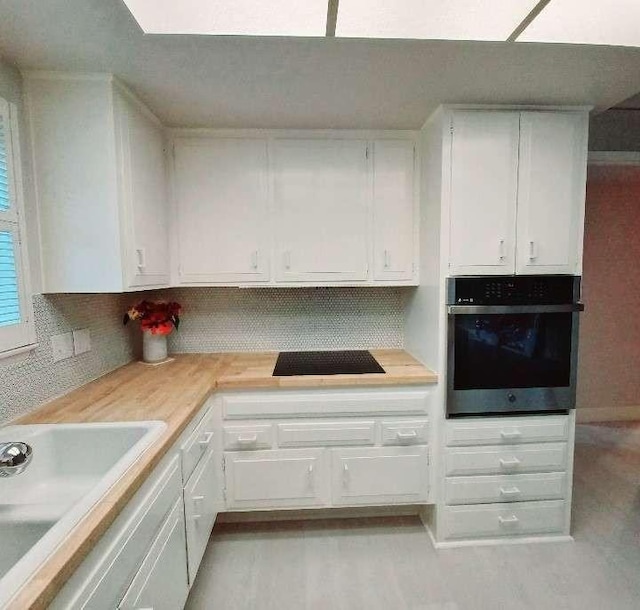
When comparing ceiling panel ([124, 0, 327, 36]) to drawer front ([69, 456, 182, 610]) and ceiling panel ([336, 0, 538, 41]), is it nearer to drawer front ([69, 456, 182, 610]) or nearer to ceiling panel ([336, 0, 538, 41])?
ceiling panel ([336, 0, 538, 41])

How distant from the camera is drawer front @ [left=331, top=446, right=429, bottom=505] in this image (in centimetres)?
184

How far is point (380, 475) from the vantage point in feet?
6.06

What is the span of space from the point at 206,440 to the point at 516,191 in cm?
189

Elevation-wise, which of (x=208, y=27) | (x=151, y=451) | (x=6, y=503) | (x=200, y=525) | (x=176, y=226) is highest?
(x=208, y=27)

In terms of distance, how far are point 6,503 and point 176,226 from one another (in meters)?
1.43

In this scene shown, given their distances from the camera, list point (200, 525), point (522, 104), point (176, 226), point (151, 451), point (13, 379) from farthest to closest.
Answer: point (176, 226), point (522, 104), point (200, 525), point (13, 379), point (151, 451)

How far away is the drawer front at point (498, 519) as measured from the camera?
182cm

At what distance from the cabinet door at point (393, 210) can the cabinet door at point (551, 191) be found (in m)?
0.57

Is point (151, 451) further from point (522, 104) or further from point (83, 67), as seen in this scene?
point (522, 104)

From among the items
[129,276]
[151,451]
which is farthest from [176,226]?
[151,451]

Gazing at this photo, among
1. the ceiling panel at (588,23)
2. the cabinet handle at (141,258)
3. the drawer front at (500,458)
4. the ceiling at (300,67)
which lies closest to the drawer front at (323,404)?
the drawer front at (500,458)

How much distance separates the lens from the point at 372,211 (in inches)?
80.9

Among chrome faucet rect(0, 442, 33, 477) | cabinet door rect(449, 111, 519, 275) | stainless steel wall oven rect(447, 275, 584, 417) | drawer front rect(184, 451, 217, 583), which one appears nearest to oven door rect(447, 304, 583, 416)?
stainless steel wall oven rect(447, 275, 584, 417)

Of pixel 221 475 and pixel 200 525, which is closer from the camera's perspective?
pixel 200 525
